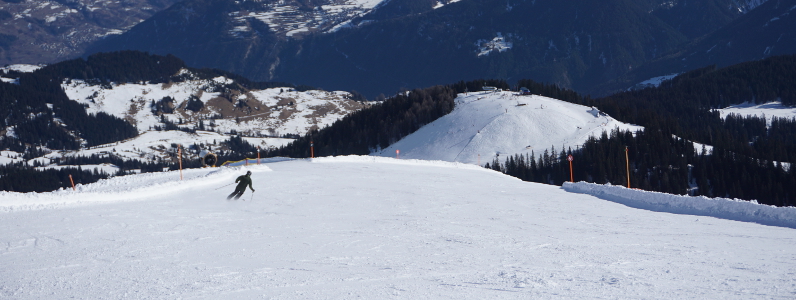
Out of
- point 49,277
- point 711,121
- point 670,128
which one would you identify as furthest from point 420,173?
point 711,121

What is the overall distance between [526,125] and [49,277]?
269 ft

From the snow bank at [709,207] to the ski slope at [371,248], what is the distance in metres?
0.45

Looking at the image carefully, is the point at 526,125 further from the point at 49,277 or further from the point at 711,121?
the point at 711,121

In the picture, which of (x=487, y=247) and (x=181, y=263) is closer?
(x=181, y=263)

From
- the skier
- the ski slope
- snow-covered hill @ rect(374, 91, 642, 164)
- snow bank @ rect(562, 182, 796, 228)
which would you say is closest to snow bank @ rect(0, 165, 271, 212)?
the ski slope

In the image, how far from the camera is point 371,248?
18203 millimetres

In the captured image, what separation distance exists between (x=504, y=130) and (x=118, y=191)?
6757 centimetres

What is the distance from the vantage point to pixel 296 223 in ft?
73.8

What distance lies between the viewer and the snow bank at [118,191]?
25422mm

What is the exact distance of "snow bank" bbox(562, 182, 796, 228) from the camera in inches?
894

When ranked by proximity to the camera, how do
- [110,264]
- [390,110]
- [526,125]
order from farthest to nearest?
[390,110] → [526,125] → [110,264]

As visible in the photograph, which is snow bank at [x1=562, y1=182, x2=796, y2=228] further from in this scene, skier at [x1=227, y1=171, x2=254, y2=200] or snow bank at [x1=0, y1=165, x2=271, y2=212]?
snow bank at [x1=0, y1=165, x2=271, y2=212]

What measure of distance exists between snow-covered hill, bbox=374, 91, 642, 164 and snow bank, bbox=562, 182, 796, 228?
164 feet

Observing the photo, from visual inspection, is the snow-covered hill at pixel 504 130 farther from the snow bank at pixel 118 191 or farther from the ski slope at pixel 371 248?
the ski slope at pixel 371 248
